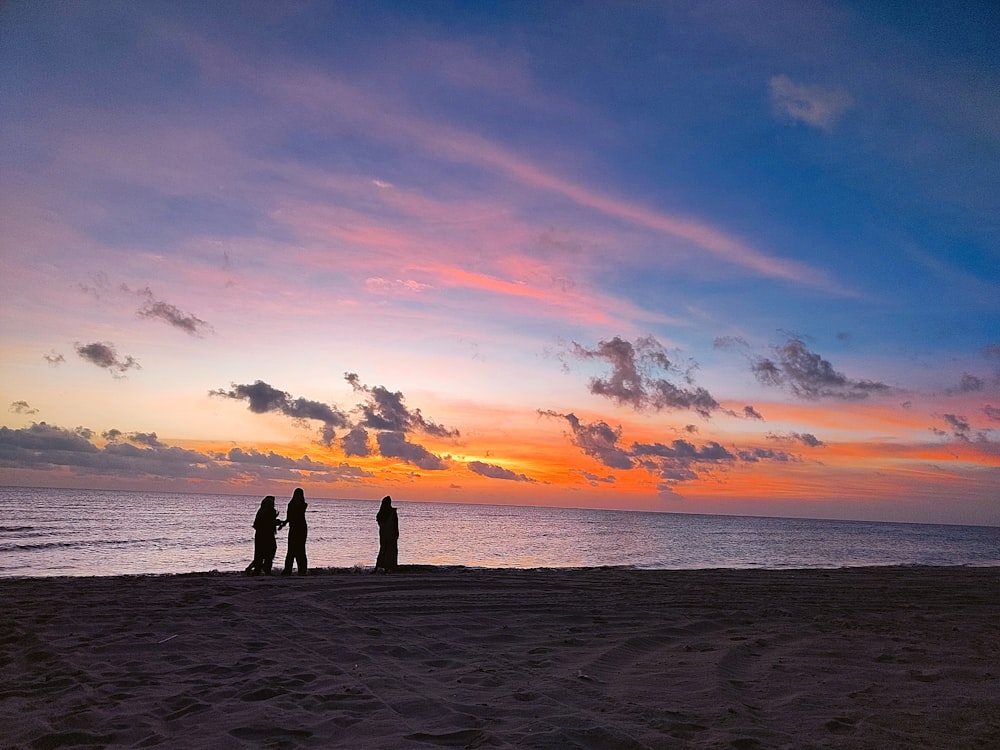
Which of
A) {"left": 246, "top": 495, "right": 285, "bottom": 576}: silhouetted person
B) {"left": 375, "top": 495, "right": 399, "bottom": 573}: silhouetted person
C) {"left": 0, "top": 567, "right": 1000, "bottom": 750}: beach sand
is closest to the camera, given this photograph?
{"left": 0, "top": 567, "right": 1000, "bottom": 750}: beach sand

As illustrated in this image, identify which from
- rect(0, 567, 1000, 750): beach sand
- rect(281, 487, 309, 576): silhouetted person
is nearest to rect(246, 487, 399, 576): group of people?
rect(281, 487, 309, 576): silhouetted person

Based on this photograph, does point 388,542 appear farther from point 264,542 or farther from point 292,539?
point 264,542

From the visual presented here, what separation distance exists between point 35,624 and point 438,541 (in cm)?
3892

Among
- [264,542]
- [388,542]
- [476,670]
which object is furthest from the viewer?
[388,542]

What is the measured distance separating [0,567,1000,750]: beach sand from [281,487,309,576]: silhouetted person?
446 centimetres

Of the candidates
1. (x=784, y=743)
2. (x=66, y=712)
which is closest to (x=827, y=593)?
(x=784, y=743)

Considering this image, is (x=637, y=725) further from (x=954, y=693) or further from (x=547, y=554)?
(x=547, y=554)

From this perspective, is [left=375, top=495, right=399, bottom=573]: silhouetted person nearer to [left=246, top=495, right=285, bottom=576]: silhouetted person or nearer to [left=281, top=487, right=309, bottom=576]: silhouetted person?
[left=281, top=487, right=309, bottom=576]: silhouetted person

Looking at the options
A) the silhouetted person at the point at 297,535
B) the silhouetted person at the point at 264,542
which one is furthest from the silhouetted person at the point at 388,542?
the silhouetted person at the point at 264,542

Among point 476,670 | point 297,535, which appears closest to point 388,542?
point 297,535

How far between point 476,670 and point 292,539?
494 inches

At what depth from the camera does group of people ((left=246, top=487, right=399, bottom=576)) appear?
59.4 feet

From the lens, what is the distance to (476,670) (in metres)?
7.32

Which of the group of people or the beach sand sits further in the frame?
the group of people
